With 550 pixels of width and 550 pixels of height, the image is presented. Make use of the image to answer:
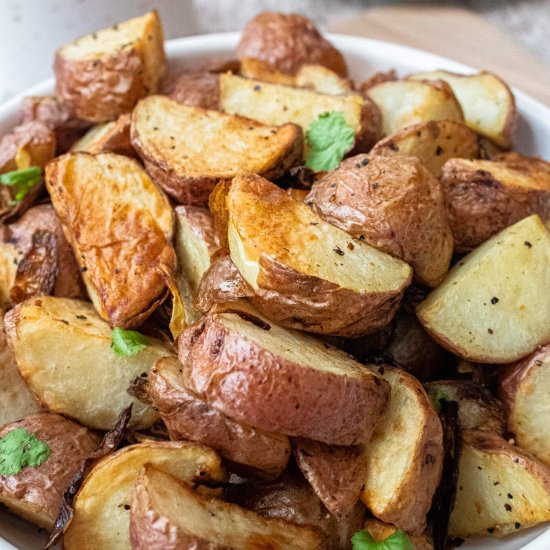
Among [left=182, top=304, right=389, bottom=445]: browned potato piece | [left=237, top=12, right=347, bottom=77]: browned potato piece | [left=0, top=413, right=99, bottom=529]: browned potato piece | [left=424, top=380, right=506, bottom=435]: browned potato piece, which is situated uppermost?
[left=237, top=12, right=347, bottom=77]: browned potato piece

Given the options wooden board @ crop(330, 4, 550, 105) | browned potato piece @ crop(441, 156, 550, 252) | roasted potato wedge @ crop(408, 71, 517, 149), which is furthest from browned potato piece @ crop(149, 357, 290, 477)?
wooden board @ crop(330, 4, 550, 105)

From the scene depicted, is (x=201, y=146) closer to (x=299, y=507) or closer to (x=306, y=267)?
(x=306, y=267)

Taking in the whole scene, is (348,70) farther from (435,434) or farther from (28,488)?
(28,488)

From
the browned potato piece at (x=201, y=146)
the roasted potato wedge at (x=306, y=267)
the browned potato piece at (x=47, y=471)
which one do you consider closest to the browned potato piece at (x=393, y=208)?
the roasted potato wedge at (x=306, y=267)

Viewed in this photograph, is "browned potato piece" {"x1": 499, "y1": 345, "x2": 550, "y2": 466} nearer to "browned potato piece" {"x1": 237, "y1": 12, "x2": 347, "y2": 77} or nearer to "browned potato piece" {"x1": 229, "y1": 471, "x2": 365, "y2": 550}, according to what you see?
"browned potato piece" {"x1": 229, "y1": 471, "x2": 365, "y2": 550}

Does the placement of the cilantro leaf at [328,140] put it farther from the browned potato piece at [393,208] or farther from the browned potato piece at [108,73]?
the browned potato piece at [108,73]

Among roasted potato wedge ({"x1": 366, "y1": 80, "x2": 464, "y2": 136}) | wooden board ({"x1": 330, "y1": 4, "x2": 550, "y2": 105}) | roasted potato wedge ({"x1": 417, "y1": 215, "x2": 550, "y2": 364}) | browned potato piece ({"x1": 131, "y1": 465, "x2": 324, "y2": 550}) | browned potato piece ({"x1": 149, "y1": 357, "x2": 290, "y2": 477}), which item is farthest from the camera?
wooden board ({"x1": 330, "y1": 4, "x2": 550, "y2": 105})
